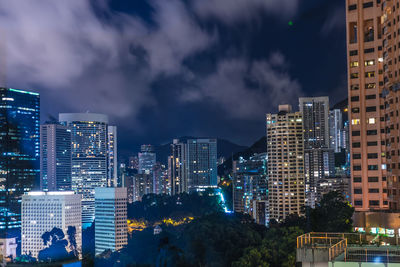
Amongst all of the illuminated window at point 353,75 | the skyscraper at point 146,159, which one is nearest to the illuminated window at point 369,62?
the illuminated window at point 353,75

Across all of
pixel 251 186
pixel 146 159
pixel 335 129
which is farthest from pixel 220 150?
pixel 251 186

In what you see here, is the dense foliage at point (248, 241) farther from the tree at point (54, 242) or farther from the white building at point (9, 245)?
the white building at point (9, 245)

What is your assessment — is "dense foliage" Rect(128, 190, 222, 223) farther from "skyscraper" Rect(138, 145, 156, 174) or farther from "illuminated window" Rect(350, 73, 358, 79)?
"skyscraper" Rect(138, 145, 156, 174)

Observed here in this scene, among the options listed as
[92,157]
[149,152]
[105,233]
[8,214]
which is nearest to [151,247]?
[105,233]

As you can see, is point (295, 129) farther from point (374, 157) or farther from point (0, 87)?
point (0, 87)

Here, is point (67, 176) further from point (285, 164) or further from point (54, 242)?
point (285, 164)

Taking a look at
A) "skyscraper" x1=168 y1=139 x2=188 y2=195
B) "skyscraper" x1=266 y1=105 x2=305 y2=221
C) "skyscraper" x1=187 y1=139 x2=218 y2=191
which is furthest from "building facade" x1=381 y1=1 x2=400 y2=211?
"skyscraper" x1=168 y1=139 x2=188 y2=195
